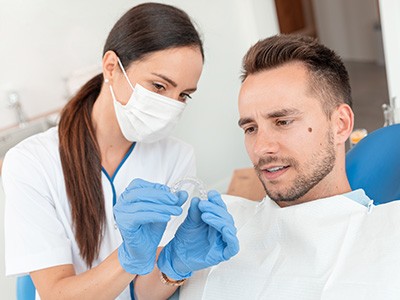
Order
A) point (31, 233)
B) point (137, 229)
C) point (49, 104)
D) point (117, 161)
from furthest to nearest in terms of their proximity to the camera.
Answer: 1. point (49, 104)
2. point (117, 161)
3. point (31, 233)
4. point (137, 229)

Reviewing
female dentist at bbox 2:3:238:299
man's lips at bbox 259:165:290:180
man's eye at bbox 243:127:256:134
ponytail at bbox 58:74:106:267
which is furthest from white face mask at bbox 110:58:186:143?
man's lips at bbox 259:165:290:180

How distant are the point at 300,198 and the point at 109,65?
585mm

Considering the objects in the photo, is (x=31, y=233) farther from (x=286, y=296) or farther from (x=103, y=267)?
(x=286, y=296)

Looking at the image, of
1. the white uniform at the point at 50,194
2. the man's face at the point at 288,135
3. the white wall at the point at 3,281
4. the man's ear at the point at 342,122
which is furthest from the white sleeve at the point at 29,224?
the white wall at the point at 3,281

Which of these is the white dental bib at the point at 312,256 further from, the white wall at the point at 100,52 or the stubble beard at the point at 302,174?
the white wall at the point at 100,52

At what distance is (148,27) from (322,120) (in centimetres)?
47

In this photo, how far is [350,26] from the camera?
5.43 m

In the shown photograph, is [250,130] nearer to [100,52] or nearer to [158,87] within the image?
[158,87]

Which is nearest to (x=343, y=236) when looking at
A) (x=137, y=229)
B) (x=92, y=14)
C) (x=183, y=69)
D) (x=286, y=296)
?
(x=286, y=296)

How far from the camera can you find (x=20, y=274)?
140cm

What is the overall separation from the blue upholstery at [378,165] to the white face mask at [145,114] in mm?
504

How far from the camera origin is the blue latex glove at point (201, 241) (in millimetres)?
1124

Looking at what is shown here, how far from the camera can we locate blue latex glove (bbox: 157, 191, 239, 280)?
1.12 metres

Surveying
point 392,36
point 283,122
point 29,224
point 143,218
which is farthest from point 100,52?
point 143,218
